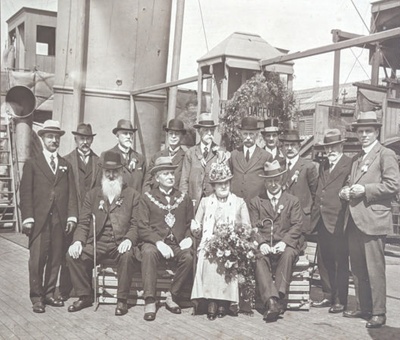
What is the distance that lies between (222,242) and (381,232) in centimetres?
157

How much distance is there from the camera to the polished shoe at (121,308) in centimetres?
545

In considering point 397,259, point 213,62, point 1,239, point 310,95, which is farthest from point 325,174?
point 310,95

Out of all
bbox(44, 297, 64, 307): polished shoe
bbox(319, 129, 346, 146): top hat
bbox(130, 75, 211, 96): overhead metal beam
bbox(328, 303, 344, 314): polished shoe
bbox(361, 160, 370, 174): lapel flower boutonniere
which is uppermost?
bbox(130, 75, 211, 96): overhead metal beam

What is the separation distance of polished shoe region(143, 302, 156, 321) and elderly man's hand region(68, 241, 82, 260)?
0.91 meters

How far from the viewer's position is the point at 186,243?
583 cm

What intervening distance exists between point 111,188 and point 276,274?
79.8 inches

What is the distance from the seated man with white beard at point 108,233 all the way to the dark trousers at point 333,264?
210cm

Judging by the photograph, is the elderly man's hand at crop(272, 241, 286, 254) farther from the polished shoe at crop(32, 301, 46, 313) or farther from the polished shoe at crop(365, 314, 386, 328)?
the polished shoe at crop(32, 301, 46, 313)

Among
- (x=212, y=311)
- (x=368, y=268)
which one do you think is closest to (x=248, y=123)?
(x=368, y=268)

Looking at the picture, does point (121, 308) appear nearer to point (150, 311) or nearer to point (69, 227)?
point (150, 311)

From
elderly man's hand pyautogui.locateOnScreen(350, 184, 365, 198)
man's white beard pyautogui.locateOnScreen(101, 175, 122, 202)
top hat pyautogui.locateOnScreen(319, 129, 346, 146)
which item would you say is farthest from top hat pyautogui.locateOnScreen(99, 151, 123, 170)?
elderly man's hand pyautogui.locateOnScreen(350, 184, 365, 198)

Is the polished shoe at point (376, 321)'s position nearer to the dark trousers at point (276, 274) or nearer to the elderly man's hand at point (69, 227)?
the dark trousers at point (276, 274)

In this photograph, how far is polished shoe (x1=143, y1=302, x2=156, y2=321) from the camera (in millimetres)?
5312

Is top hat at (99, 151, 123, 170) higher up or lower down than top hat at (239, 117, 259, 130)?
lower down
